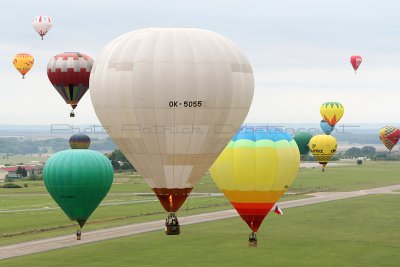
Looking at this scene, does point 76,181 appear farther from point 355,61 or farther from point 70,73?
point 355,61

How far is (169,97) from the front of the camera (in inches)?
1732

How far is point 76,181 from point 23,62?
51888 mm

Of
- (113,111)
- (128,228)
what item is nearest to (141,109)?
(113,111)

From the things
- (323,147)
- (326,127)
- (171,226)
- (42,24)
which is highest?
(42,24)

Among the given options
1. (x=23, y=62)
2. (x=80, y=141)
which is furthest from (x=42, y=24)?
(x=80, y=141)

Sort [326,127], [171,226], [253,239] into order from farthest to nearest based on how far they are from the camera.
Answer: [326,127]
[253,239]
[171,226]

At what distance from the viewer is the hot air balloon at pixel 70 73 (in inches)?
2874

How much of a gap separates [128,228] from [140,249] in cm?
1434

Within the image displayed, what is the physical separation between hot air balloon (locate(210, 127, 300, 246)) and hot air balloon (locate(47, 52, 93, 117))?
19.1 m

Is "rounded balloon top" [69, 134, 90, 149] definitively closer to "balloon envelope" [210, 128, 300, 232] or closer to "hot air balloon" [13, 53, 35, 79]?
"hot air balloon" [13, 53, 35, 79]

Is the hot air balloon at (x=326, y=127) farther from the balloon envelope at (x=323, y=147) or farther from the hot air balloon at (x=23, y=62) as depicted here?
the hot air balloon at (x=23, y=62)

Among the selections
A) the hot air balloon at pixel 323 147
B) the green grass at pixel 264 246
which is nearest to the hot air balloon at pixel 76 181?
the green grass at pixel 264 246

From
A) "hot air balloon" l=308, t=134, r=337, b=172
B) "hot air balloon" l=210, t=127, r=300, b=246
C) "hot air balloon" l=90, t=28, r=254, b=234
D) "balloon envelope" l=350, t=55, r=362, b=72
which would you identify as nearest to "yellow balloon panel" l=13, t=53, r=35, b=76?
"hot air balloon" l=308, t=134, r=337, b=172

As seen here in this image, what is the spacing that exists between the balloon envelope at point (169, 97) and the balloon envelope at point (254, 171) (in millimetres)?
12499
